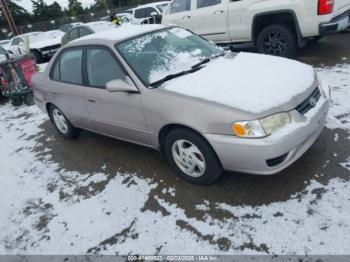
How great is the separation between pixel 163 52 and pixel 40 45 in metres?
12.9

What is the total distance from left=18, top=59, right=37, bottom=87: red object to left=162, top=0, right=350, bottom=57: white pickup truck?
12.9ft

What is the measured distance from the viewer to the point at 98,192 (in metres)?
3.68

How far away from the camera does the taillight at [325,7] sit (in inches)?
227

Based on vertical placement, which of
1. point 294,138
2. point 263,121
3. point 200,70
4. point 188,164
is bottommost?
point 188,164

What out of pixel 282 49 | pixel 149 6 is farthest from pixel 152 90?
pixel 149 6

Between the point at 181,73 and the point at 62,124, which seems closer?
the point at 181,73

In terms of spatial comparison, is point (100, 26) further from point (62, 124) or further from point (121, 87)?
point (121, 87)

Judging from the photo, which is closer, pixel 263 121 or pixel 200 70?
pixel 263 121

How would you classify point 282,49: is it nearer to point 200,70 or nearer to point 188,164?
point 200,70

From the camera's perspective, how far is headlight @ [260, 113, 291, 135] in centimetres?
275

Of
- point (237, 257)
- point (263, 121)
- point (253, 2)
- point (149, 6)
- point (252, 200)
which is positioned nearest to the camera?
point (237, 257)

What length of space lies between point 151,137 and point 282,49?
4.41 meters

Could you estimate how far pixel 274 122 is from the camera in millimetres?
2783

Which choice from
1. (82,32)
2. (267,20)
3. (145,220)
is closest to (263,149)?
(145,220)
